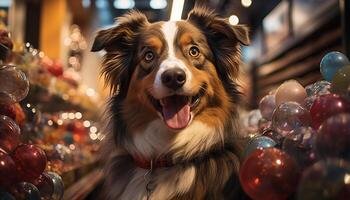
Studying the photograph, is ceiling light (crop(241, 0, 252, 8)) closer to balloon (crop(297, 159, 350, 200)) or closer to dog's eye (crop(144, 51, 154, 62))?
dog's eye (crop(144, 51, 154, 62))

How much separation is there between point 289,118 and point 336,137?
49 cm

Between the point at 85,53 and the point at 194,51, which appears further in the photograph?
the point at 85,53

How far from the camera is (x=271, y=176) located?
1316 mm

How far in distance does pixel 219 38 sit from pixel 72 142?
243 centimetres

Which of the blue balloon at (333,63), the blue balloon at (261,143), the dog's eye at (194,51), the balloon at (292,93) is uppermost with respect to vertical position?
the blue balloon at (333,63)

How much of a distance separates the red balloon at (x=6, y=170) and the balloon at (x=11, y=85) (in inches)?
13.9

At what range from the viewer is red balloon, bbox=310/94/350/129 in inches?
52.3

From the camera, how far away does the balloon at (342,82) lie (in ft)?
4.93

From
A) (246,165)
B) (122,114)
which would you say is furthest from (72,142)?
(246,165)

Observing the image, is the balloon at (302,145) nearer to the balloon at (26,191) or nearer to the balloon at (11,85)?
the balloon at (26,191)

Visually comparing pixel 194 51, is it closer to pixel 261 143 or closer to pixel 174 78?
pixel 174 78

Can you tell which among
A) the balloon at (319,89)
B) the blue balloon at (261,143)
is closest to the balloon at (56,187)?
the blue balloon at (261,143)

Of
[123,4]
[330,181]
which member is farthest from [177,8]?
[123,4]

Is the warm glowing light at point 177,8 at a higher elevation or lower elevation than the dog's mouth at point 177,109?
higher
